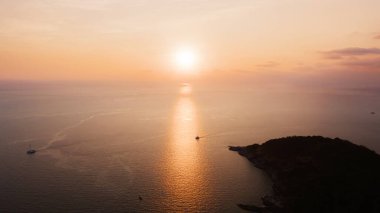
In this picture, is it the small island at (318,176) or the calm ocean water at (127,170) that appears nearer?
the small island at (318,176)

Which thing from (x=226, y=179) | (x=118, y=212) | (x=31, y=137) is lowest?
(x=118, y=212)

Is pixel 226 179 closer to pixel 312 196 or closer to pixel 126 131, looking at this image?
pixel 312 196

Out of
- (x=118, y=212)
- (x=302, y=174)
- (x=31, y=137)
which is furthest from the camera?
(x=31, y=137)

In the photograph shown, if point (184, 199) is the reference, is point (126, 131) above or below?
above

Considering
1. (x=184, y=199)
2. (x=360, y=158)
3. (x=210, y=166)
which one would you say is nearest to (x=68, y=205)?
(x=184, y=199)

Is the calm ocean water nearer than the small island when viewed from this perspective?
No

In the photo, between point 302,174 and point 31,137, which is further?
point 31,137

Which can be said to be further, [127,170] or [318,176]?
[127,170]

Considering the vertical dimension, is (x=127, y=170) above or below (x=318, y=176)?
above
